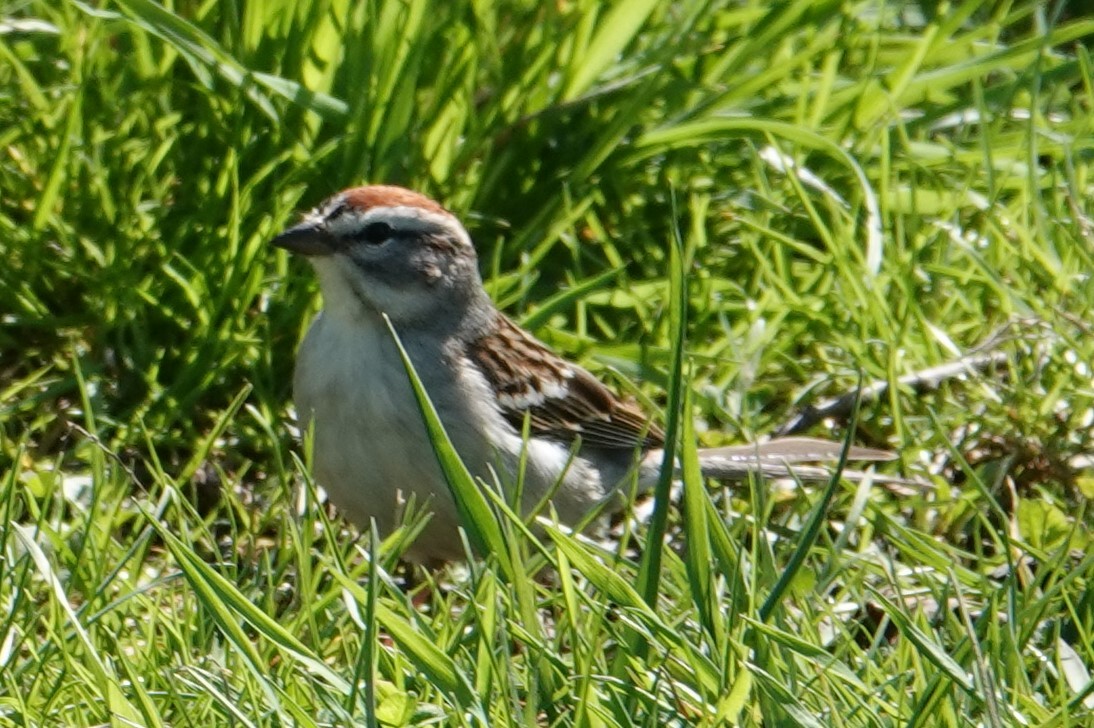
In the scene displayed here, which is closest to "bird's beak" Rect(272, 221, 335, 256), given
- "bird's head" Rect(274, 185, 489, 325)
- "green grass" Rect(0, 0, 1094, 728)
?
"bird's head" Rect(274, 185, 489, 325)

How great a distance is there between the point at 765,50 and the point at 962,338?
91cm

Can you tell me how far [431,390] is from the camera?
385 cm

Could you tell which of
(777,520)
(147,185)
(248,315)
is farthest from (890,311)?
(147,185)

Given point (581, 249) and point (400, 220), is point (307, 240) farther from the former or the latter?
point (581, 249)

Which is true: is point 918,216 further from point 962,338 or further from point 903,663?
point 903,663

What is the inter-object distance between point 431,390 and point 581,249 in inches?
37.6

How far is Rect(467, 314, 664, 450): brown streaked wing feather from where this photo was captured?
4.00 metres

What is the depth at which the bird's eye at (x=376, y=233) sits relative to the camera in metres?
3.88

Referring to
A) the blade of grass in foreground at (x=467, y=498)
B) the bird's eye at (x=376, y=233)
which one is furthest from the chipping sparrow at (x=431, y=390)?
the blade of grass in foreground at (x=467, y=498)

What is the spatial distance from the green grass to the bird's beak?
12.3 inches


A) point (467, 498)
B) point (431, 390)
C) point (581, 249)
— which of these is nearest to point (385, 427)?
point (431, 390)

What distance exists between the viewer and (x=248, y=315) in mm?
4254

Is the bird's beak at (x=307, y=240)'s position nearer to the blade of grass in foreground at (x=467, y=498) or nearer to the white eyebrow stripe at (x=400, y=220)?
the white eyebrow stripe at (x=400, y=220)

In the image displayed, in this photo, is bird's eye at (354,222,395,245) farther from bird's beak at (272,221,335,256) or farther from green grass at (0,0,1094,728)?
green grass at (0,0,1094,728)
